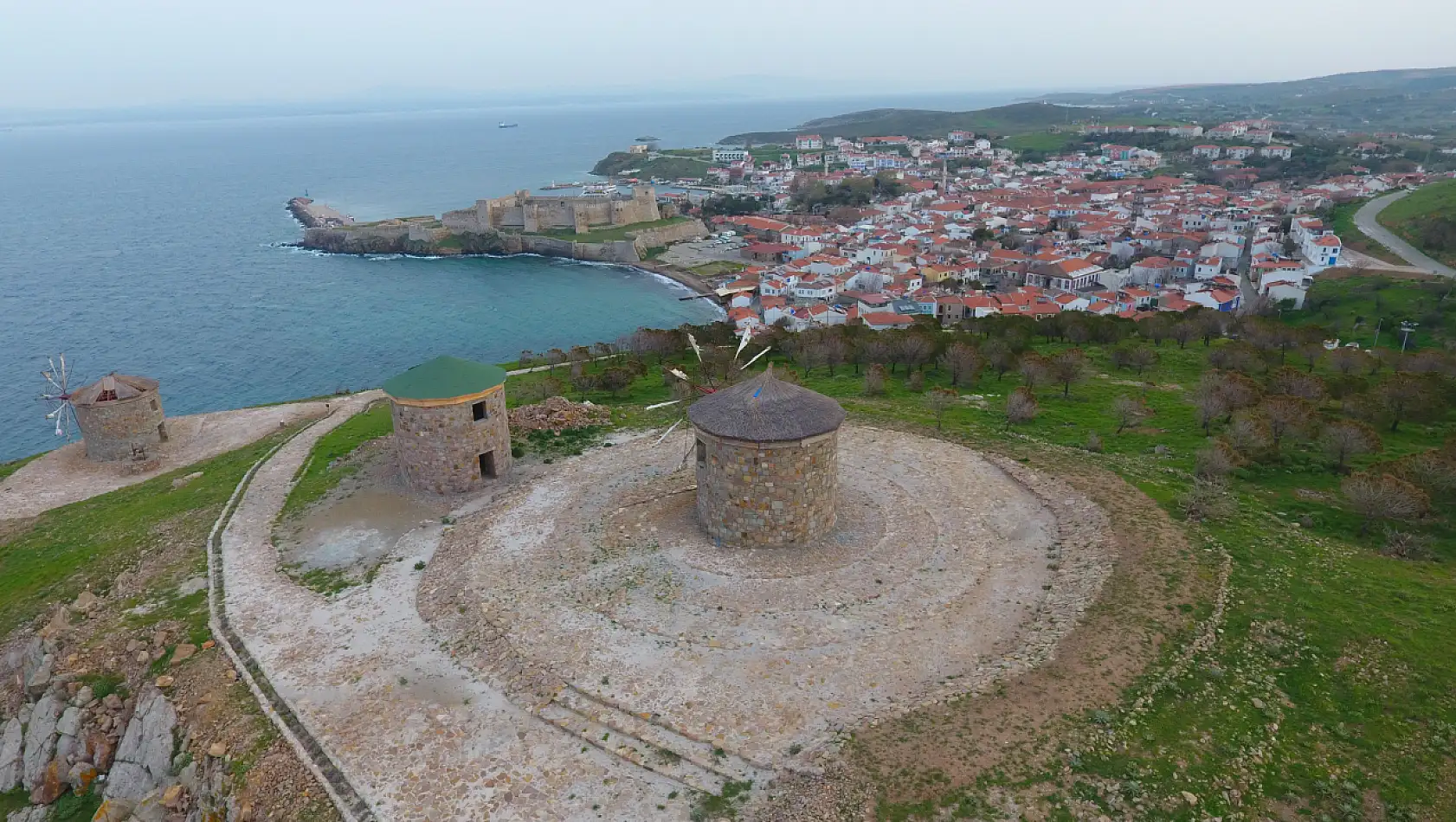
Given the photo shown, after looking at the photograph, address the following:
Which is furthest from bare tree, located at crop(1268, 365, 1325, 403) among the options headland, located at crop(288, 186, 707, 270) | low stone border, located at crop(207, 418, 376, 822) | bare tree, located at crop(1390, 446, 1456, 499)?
headland, located at crop(288, 186, 707, 270)

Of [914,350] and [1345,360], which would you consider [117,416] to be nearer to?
[914,350]

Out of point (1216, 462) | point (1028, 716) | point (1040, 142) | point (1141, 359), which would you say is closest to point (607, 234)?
point (1141, 359)

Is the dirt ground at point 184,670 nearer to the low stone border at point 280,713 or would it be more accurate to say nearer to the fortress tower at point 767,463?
the low stone border at point 280,713

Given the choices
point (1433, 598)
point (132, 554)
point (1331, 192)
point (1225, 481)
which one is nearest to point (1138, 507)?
point (1225, 481)

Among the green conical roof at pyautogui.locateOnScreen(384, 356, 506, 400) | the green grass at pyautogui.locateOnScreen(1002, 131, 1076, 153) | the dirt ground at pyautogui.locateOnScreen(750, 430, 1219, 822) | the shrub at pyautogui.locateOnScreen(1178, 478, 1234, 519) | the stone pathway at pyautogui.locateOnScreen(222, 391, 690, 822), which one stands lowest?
the stone pathway at pyautogui.locateOnScreen(222, 391, 690, 822)

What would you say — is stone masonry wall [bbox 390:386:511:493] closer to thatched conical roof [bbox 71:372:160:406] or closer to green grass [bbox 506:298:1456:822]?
green grass [bbox 506:298:1456:822]

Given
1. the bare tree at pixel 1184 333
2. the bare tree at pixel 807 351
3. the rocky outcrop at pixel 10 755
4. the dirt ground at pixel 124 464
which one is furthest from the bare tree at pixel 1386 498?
the dirt ground at pixel 124 464
